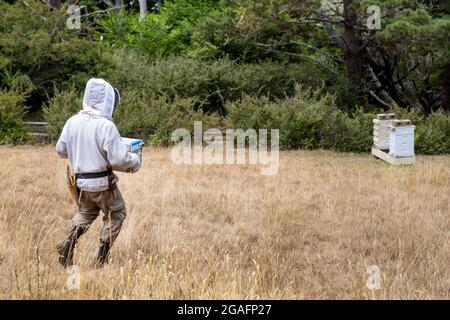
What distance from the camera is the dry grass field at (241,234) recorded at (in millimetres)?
4445

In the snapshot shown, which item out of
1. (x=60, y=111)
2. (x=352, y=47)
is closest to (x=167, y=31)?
(x=352, y=47)

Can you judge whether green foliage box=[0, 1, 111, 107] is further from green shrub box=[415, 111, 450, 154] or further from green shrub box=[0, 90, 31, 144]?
green shrub box=[415, 111, 450, 154]

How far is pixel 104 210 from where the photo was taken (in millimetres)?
5203

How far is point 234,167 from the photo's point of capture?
10828mm

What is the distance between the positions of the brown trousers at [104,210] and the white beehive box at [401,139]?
295 inches

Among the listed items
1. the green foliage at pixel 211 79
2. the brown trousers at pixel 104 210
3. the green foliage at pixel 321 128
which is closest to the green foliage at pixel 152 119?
the green foliage at pixel 211 79

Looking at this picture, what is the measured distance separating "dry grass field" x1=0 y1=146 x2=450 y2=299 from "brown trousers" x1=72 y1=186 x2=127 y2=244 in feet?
0.93

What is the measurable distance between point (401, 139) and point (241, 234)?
A: 5.96m

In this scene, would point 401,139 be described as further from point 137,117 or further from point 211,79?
point 211,79

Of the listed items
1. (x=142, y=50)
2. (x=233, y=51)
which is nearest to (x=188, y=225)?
(x=233, y=51)

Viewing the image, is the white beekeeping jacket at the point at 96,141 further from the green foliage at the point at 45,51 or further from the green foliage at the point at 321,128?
the green foliage at the point at 45,51

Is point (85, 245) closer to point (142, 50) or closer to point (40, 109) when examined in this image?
point (40, 109)

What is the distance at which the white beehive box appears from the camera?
11430mm
